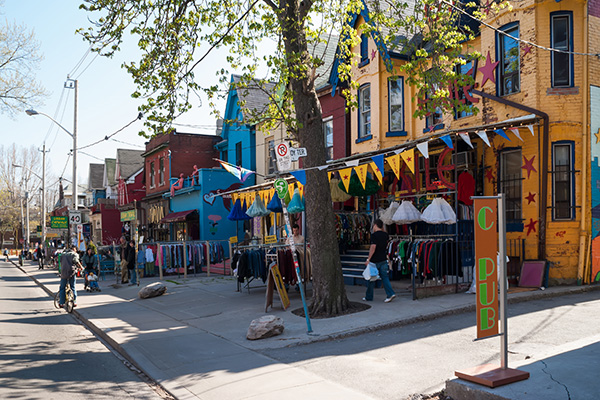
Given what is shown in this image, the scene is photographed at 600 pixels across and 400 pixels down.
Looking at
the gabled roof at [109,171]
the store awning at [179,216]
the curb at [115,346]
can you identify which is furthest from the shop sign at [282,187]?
the gabled roof at [109,171]

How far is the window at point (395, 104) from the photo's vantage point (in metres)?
16.3

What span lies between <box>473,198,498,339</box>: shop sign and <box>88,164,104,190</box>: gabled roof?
169 ft

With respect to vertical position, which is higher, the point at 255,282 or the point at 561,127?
the point at 561,127

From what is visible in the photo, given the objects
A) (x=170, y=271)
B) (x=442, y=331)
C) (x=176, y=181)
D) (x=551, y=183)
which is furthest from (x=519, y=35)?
(x=176, y=181)

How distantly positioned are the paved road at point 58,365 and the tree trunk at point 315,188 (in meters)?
Answer: 4.22

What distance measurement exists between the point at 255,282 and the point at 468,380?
12.4 meters

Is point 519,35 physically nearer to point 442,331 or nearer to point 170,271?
point 442,331

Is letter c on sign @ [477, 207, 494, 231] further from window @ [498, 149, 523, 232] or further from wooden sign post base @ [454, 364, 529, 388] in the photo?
window @ [498, 149, 523, 232]

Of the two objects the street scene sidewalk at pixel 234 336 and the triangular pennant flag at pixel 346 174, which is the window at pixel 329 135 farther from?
the triangular pennant flag at pixel 346 174

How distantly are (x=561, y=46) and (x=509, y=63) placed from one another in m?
1.28

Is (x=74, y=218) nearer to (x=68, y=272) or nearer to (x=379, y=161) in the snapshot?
(x=68, y=272)

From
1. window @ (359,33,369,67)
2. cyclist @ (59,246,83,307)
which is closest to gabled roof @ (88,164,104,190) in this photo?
cyclist @ (59,246,83,307)

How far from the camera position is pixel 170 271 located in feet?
73.7

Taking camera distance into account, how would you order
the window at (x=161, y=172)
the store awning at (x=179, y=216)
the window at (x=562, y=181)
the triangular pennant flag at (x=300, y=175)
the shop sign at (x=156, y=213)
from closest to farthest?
the triangular pennant flag at (x=300, y=175) → the window at (x=562, y=181) → the store awning at (x=179, y=216) → the shop sign at (x=156, y=213) → the window at (x=161, y=172)
